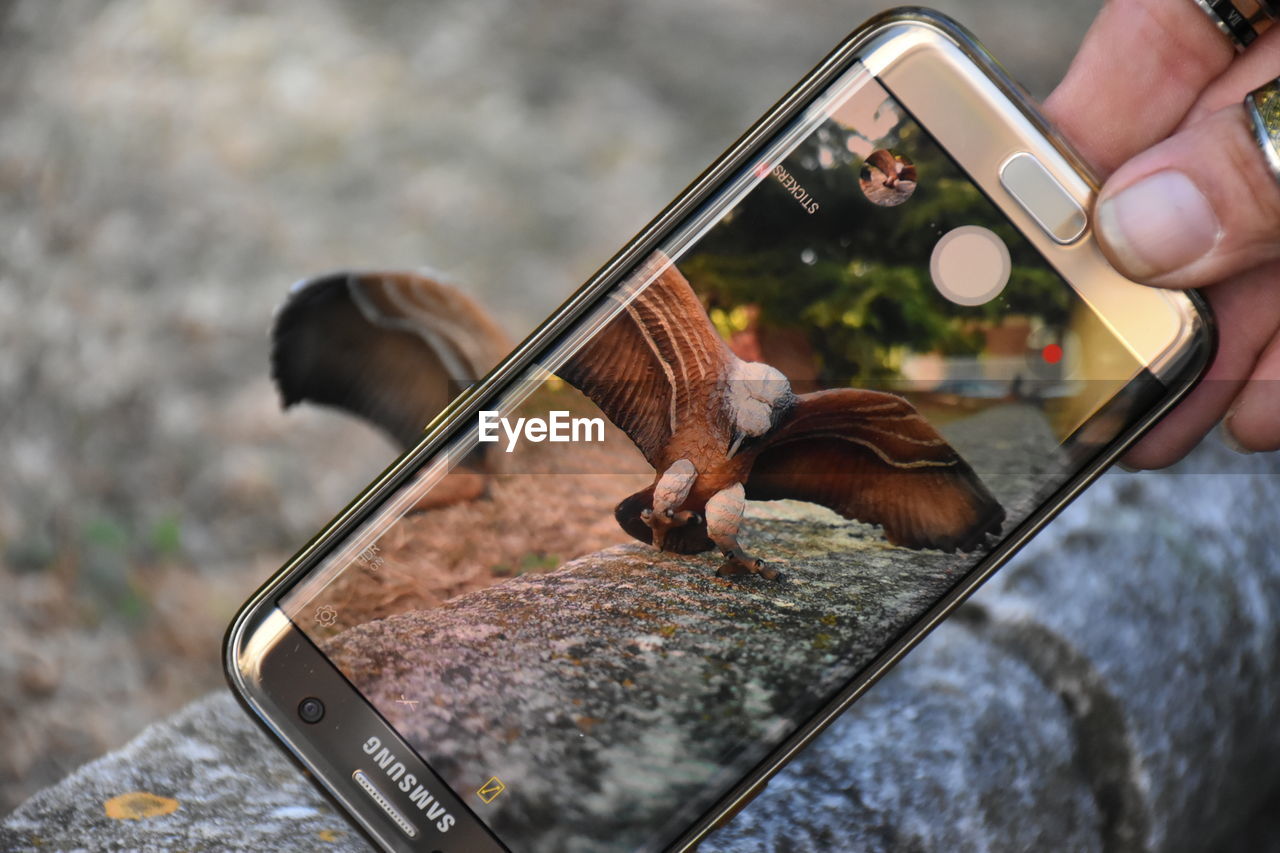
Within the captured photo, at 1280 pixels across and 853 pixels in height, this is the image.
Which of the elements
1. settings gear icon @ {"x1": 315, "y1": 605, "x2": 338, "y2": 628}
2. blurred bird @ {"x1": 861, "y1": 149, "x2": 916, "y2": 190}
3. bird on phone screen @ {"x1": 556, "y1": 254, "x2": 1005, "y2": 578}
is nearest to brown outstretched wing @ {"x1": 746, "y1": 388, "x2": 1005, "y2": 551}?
bird on phone screen @ {"x1": 556, "y1": 254, "x2": 1005, "y2": 578}

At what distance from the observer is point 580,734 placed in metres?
0.89

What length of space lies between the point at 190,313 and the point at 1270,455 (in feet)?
5.04

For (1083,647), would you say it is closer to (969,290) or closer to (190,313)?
(969,290)

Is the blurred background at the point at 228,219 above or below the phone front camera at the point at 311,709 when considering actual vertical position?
above

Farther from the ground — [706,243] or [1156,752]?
[706,243]

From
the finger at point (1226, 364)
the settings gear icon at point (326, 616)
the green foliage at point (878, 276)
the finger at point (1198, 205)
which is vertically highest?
the settings gear icon at point (326, 616)

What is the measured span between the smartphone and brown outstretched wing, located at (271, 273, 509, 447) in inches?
14.6

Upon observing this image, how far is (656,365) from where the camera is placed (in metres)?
0.91

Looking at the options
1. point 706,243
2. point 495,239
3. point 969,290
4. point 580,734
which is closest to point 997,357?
point 969,290

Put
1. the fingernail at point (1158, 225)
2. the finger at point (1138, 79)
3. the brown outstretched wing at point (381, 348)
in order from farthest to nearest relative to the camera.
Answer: the brown outstretched wing at point (381, 348)
the finger at point (1138, 79)
the fingernail at point (1158, 225)

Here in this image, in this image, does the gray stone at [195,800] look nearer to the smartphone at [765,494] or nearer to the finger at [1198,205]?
the smartphone at [765,494]

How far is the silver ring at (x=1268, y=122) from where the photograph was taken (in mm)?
840

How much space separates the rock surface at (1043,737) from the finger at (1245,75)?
0.47 m

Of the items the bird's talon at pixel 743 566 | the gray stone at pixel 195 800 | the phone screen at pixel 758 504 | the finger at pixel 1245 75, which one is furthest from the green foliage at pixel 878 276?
the gray stone at pixel 195 800
